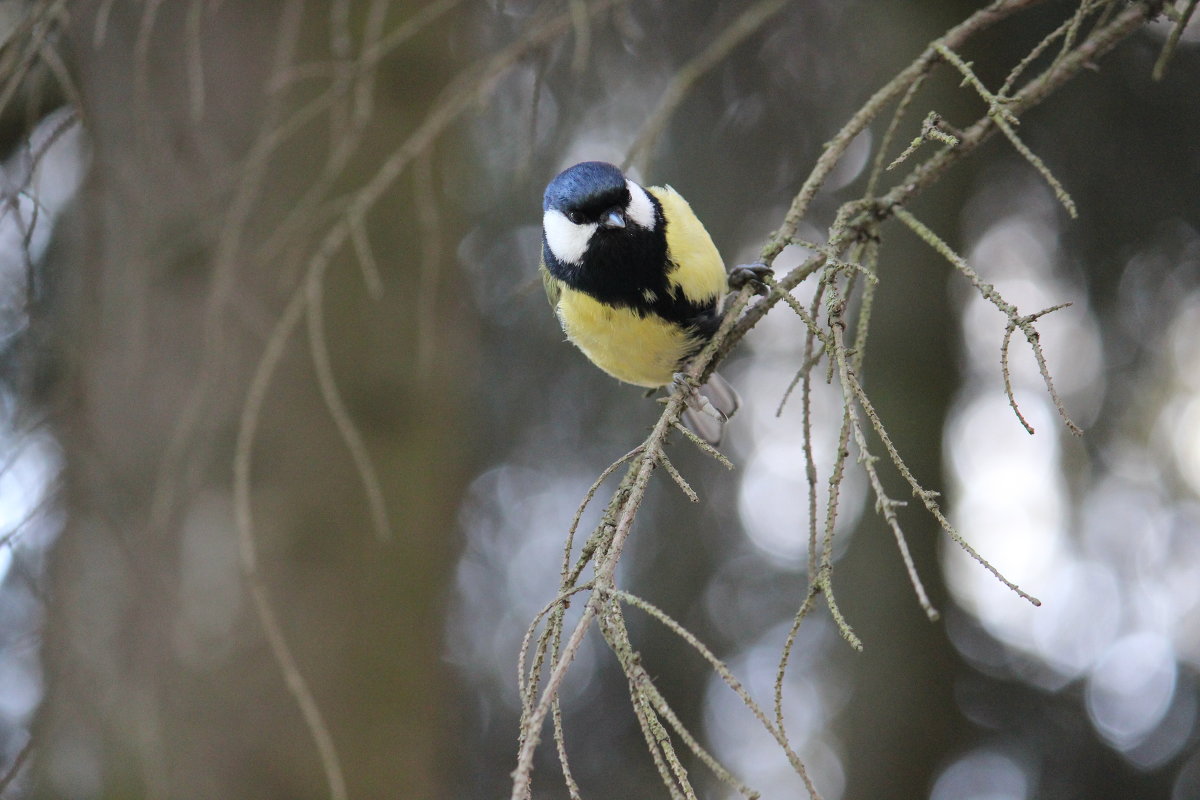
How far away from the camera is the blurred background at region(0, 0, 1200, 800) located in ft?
5.54

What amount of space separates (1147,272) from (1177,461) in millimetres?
810

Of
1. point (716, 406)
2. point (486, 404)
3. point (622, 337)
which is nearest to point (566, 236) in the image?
point (622, 337)

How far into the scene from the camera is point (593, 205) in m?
2.02

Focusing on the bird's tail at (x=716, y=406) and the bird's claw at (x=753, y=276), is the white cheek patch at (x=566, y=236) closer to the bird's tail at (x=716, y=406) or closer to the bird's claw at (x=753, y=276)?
the bird's claw at (x=753, y=276)

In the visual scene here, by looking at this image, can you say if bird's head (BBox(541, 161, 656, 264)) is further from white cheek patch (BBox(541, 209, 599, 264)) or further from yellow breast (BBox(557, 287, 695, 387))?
yellow breast (BBox(557, 287, 695, 387))

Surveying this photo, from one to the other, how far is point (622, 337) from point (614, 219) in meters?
0.26

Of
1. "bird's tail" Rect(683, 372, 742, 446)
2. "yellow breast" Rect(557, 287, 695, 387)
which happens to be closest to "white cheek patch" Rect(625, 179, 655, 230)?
"yellow breast" Rect(557, 287, 695, 387)

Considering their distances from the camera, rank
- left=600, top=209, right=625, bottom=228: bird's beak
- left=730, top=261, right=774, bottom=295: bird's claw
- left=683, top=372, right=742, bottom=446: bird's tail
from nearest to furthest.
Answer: left=730, top=261, right=774, bottom=295: bird's claw
left=600, top=209, right=625, bottom=228: bird's beak
left=683, top=372, right=742, bottom=446: bird's tail

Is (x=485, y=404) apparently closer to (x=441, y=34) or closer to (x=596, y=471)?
(x=596, y=471)

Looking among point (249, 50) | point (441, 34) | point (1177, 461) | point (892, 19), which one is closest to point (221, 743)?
point (249, 50)

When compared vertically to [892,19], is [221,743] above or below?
below

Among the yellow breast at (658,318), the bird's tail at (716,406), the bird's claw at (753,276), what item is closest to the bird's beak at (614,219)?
the yellow breast at (658,318)

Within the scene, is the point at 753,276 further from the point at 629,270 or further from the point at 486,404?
the point at 486,404

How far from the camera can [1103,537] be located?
4.18 m
